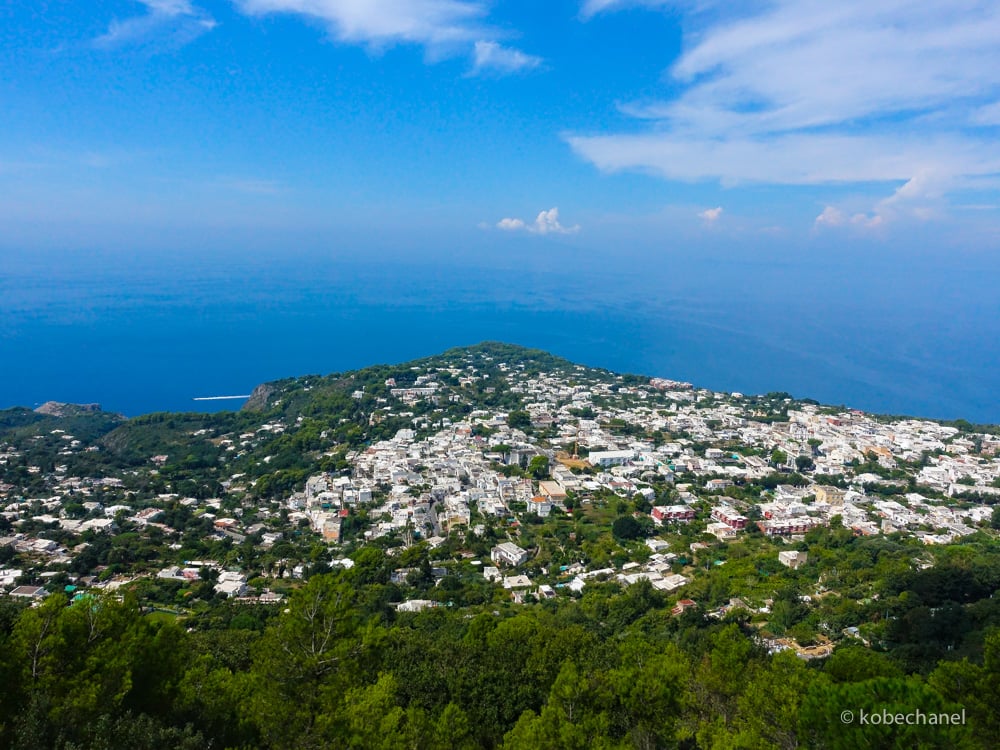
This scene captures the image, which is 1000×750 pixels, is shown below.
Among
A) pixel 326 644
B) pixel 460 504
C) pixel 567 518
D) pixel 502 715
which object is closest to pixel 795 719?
pixel 502 715

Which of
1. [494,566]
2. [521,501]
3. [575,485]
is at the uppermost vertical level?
[575,485]

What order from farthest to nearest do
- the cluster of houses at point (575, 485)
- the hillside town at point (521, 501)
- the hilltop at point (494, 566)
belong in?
the cluster of houses at point (575, 485)
the hillside town at point (521, 501)
the hilltop at point (494, 566)

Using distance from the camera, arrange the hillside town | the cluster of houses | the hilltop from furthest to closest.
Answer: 1. the cluster of houses
2. the hillside town
3. the hilltop

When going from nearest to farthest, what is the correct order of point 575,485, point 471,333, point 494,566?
point 494,566 < point 575,485 < point 471,333

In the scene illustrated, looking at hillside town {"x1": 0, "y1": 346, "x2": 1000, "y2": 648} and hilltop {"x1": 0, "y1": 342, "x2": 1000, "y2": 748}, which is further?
hillside town {"x1": 0, "y1": 346, "x2": 1000, "y2": 648}

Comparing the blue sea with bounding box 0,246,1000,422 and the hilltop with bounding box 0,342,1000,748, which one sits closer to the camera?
the hilltop with bounding box 0,342,1000,748

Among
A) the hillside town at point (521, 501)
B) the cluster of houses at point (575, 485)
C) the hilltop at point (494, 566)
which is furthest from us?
the cluster of houses at point (575, 485)

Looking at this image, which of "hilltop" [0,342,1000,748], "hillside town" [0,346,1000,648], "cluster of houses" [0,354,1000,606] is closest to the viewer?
"hilltop" [0,342,1000,748]

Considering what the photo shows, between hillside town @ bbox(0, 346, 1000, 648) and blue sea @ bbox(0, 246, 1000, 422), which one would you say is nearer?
hillside town @ bbox(0, 346, 1000, 648)

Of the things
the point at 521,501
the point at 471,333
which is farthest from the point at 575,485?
the point at 471,333

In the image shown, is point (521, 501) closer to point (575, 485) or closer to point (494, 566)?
point (575, 485)

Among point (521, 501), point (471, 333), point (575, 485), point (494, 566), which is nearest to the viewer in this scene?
point (494, 566)

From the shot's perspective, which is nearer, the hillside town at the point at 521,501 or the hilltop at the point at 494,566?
the hilltop at the point at 494,566
